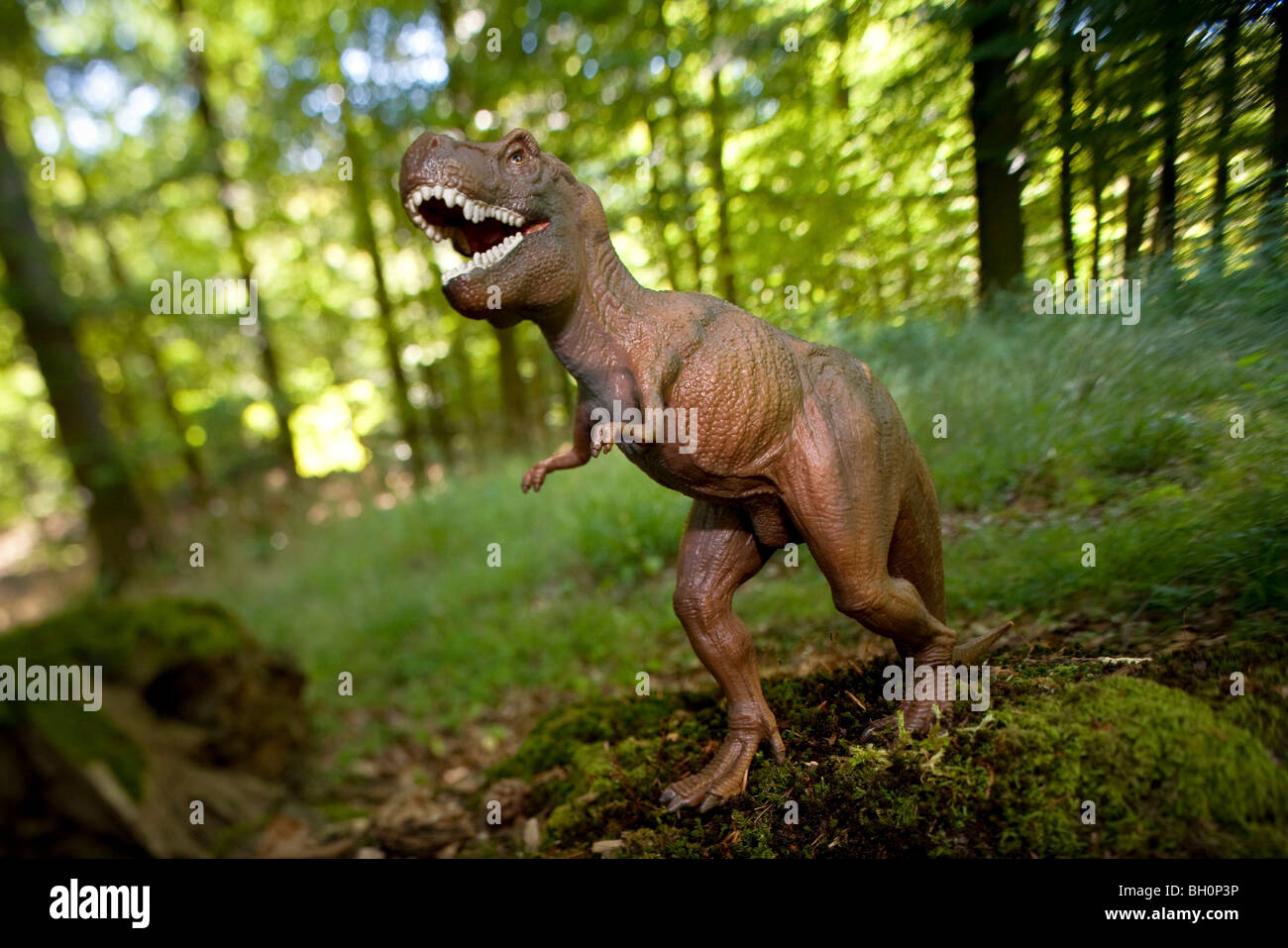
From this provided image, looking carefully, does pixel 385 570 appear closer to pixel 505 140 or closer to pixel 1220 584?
pixel 505 140

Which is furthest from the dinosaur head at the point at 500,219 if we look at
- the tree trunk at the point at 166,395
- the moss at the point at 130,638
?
the tree trunk at the point at 166,395

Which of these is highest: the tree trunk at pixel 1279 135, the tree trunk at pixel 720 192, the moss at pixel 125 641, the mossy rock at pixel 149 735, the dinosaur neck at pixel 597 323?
the tree trunk at pixel 720 192

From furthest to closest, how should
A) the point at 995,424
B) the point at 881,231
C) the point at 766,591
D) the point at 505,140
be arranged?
the point at 881,231 < the point at 766,591 < the point at 995,424 < the point at 505,140

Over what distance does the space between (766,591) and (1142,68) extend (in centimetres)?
318

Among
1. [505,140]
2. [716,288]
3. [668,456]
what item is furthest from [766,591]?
[505,140]

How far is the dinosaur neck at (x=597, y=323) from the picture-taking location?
2.27m

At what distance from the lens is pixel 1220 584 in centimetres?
287

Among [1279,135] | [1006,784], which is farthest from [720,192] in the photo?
[1006,784]

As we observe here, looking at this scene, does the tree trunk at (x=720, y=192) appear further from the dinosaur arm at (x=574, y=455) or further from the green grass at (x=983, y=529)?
the dinosaur arm at (x=574, y=455)

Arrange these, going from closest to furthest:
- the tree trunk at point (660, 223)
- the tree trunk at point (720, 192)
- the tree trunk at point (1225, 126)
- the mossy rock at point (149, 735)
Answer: the tree trunk at point (1225, 126) < the mossy rock at point (149, 735) < the tree trunk at point (720, 192) < the tree trunk at point (660, 223)

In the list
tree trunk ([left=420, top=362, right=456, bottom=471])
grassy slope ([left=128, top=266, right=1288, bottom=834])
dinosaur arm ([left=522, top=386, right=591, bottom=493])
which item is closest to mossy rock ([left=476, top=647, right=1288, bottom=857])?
grassy slope ([left=128, top=266, right=1288, bottom=834])

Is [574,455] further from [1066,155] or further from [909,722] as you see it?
[1066,155]

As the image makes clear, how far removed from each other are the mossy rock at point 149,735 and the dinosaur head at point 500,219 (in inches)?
150

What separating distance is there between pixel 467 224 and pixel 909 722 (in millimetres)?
2166
